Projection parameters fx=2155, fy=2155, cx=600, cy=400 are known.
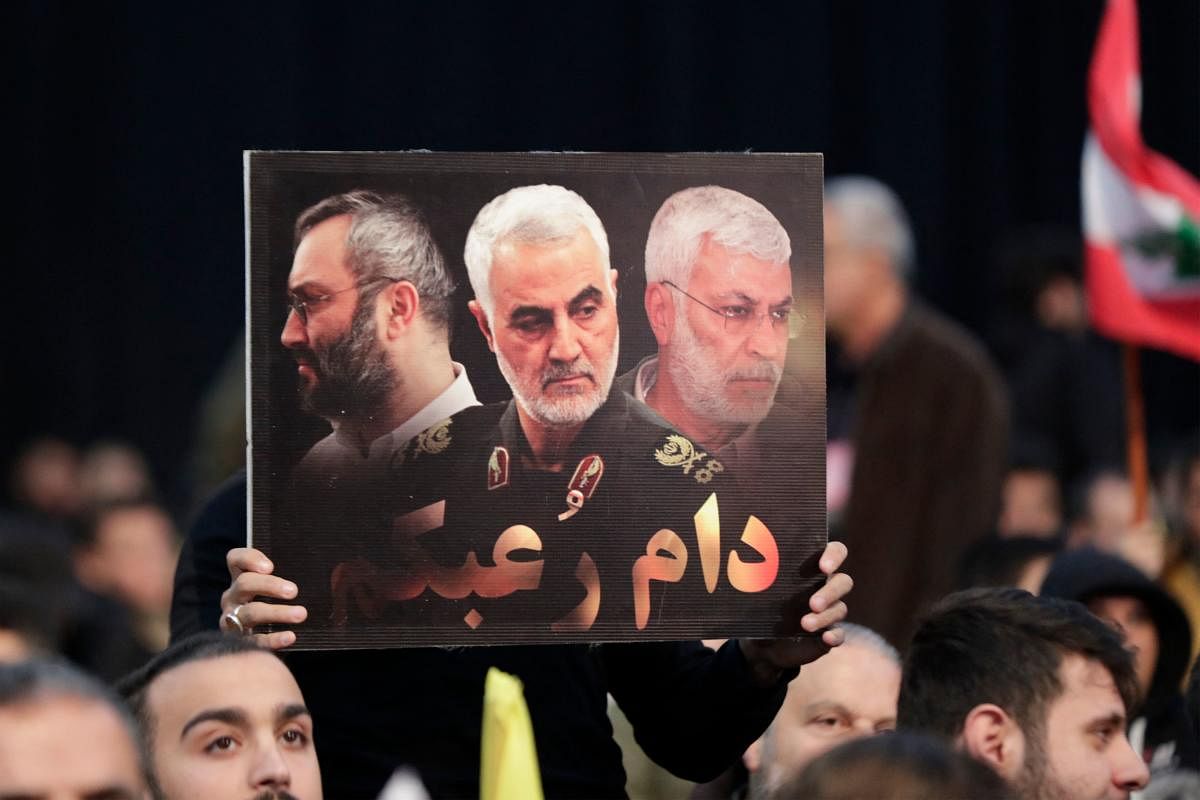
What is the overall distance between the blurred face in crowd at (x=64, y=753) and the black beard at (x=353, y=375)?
1.82 feet

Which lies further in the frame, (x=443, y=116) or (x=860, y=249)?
(x=443, y=116)

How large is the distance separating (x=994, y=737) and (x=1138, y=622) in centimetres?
141

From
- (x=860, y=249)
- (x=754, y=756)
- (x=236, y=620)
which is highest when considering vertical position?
(x=860, y=249)

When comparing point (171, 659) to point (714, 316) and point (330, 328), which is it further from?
point (714, 316)

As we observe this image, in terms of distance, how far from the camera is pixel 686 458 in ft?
9.33

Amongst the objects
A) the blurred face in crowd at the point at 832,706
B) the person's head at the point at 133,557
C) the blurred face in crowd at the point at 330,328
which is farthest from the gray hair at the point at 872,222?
the blurred face in crowd at the point at 330,328

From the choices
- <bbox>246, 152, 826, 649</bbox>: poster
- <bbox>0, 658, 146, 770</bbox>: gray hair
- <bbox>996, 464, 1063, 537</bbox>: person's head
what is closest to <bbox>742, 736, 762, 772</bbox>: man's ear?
<bbox>246, 152, 826, 649</bbox>: poster

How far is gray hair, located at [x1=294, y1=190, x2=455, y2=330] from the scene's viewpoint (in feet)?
9.19

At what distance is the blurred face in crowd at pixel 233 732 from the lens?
9.51 ft

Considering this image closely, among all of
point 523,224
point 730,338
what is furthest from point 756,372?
point 523,224

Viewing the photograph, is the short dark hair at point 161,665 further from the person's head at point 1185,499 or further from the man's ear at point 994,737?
the person's head at point 1185,499

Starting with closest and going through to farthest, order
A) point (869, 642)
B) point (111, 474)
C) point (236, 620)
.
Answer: point (236, 620) < point (869, 642) < point (111, 474)

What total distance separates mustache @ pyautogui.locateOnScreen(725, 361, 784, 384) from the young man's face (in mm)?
723

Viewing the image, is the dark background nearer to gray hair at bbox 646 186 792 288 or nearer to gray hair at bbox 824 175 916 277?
gray hair at bbox 824 175 916 277
